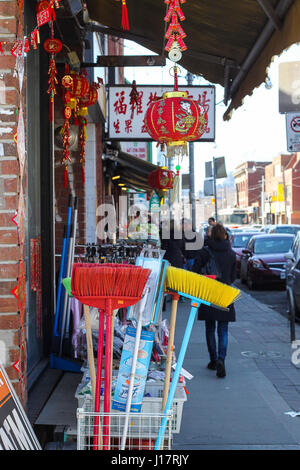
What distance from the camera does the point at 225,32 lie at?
5.81m

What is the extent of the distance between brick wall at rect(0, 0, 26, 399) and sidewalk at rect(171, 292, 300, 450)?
69.0 inches

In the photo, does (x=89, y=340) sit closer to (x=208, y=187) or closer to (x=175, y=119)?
(x=175, y=119)

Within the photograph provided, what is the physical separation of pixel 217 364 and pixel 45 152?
10.0 feet

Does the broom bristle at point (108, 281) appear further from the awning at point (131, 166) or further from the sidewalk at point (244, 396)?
the awning at point (131, 166)

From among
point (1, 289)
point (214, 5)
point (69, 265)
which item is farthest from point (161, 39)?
point (1, 289)

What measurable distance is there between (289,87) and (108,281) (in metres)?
9.11

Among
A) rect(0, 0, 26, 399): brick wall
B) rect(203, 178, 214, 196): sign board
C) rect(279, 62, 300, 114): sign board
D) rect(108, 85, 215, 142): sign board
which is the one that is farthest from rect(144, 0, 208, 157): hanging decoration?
rect(203, 178, 214, 196): sign board

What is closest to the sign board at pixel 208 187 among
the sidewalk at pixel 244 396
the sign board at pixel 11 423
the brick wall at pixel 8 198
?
the sidewalk at pixel 244 396

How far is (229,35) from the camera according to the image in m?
5.84

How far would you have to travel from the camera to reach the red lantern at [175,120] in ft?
15.5

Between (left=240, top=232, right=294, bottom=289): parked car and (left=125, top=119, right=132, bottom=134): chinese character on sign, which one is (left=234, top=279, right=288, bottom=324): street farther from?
(left=125, top=119, right=132, bottom=134): chinese character on sign

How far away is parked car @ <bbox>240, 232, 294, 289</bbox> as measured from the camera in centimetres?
1529

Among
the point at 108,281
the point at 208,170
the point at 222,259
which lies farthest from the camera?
the point at 208,170

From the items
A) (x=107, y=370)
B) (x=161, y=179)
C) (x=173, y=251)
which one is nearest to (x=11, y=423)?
(x=107, y=370)
